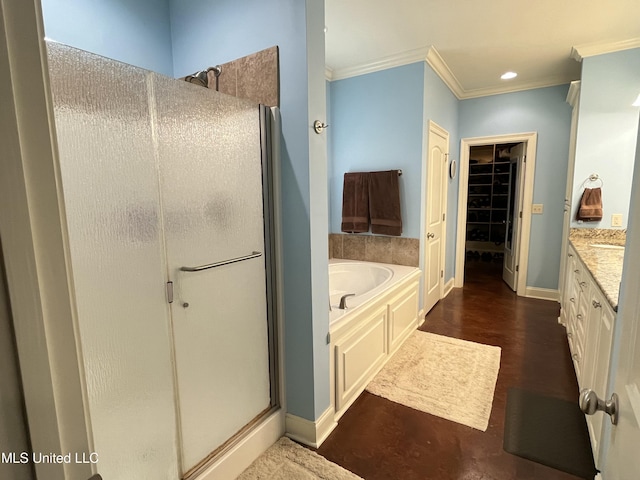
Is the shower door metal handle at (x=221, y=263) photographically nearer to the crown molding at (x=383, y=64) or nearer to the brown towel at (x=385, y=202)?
the brown towel at (x=385, y=202)

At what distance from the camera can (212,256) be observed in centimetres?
141

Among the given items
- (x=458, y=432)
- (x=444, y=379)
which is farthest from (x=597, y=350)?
(x=444, y=379)

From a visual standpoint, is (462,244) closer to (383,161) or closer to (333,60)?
(383,161)

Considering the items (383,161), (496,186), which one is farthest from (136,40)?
(496,186)

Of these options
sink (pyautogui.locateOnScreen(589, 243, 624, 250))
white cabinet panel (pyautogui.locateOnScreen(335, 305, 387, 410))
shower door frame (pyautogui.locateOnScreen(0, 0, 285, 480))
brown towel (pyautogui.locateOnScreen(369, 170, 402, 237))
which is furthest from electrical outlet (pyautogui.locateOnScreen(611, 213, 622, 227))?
shower door frame (pyautogui.locateOnScreen(0, 0, 285, 480))

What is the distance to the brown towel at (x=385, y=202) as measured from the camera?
3240 millimetres

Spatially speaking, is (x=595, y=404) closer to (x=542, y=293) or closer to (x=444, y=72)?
(x=444, y=72)

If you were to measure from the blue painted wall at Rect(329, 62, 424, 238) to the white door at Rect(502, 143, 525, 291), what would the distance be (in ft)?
6.11

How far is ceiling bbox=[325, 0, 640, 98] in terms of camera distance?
2307 millimetres

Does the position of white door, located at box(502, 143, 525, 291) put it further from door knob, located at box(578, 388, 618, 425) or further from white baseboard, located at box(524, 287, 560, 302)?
door knob, located at box(578, 388, 618, 425)

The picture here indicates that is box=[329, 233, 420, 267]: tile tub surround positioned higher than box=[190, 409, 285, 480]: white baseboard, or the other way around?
box=[329, 233, 420, 267]: tile tub surround

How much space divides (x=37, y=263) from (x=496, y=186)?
6.84m

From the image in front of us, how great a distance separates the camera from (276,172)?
1658 millimetres

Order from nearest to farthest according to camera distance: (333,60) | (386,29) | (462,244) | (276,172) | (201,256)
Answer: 1. (201,256)
2. (276,172)
3. (386,29)
4. (333,60)
5. (462,244)
